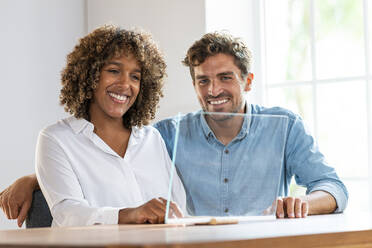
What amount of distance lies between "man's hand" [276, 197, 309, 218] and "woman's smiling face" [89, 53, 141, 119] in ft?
2.49

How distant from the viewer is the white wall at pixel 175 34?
351 cm

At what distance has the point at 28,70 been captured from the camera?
11.7ft

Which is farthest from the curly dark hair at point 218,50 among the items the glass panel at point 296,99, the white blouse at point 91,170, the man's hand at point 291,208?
the glass panel at point 296,99

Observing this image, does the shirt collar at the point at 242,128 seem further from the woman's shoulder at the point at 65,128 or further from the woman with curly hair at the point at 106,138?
the woman's shoulder at the point at 65,128

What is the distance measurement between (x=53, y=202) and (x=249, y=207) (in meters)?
0.66

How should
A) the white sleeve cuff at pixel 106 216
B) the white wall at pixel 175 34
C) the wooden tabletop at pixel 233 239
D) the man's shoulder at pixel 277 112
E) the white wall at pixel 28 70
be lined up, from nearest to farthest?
1. the wooden tabletop at pixel 233 239
2. the white sleeve cuff at pixel 106 216
3. the man's shoulder at pixel 277 112
4. the white wall at pixel 28 70
5. the white wall at pixel 175 34

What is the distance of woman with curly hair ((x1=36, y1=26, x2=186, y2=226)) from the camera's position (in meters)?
→ 1.87

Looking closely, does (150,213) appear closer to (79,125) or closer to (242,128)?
(242,128)

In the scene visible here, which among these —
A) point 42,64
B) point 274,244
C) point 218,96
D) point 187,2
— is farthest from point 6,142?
point 274,244

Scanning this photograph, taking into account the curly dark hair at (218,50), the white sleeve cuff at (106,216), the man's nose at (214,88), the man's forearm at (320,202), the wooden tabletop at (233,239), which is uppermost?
the curly dark hair at (218,50)

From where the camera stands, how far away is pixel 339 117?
350 centimetres

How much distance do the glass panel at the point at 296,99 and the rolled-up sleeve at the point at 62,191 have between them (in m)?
1.96

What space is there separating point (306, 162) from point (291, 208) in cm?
62

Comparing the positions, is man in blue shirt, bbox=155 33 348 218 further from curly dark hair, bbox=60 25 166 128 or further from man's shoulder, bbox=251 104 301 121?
curly dark hair, bbox=60 25 166 128
